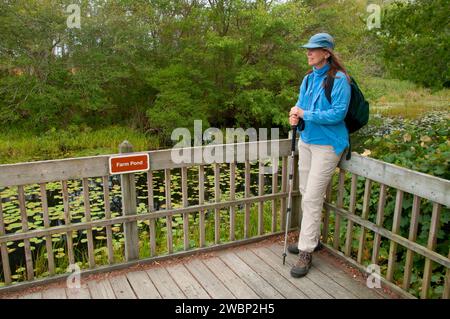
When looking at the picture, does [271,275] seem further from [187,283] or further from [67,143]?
[67,143]

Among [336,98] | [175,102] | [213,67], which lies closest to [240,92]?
[213,67]

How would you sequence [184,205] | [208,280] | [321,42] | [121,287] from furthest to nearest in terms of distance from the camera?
[184,205] < [208,280] < [121,287] < [321,42]

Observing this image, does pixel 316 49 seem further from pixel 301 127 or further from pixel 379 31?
pixel 379 31

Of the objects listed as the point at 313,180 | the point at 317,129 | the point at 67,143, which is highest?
the point at 317,129

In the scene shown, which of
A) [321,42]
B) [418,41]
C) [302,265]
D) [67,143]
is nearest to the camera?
[321,42]

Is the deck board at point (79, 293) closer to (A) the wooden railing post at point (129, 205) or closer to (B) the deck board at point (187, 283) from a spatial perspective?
(A) the wooden railing post at point (129, 205)

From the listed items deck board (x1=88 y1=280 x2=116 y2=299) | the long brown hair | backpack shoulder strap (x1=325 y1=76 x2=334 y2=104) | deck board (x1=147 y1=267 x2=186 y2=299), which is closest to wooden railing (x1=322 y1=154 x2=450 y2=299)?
backpack shoulder strap (x1=325 y1=76 x2=334 y2=104)

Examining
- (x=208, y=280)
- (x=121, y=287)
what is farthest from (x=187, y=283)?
(x=121, y=287)

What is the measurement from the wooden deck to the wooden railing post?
16cm

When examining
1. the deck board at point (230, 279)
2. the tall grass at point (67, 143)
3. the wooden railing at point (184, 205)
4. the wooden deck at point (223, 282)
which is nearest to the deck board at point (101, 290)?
the wooden deck at point (223, 282)

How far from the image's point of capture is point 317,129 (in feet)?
10.3

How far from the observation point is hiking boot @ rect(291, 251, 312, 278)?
3.30m

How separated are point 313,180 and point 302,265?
71 cm
